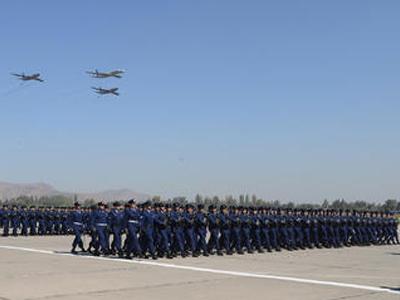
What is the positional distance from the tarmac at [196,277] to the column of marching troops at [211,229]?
761mm

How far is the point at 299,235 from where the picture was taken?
2133 centimetres

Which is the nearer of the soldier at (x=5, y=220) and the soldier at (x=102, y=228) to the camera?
the soldier at (x=102, y=228)

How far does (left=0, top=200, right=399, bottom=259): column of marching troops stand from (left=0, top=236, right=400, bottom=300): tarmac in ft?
2.50

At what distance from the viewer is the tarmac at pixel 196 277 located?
1006 cm

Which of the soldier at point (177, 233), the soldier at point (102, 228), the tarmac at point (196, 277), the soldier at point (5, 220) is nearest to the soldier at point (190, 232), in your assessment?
the soldier at point (177, 233)

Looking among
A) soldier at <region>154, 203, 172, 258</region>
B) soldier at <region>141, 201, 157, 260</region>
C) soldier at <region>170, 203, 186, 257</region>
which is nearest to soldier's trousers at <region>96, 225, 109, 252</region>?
soldier at <region>141, 201, 157, 260</region>

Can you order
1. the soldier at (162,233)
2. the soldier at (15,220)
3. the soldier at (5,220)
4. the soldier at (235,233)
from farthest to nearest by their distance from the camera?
1. the soldier at (15,220)
2. the soldier at (5,220)
3. the soldier at (235,233)
4. the soldier at (162,233)

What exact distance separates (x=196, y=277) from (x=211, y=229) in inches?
229

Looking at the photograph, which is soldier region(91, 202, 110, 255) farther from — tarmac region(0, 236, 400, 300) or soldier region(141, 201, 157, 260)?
soldier region(141, 201, 157, 260)

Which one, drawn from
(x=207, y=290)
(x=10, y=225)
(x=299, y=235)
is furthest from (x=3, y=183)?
(x=207, y=290)

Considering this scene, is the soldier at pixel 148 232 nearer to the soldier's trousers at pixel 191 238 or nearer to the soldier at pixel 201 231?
the soldier's trousers at pixel 191 238

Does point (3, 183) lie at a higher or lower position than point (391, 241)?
higher

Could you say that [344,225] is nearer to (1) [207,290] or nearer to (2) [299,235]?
(2) [299,235]

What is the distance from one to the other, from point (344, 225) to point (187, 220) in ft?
27.6
